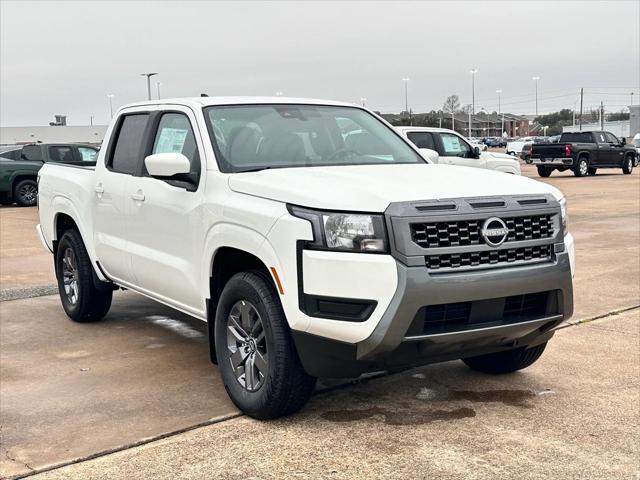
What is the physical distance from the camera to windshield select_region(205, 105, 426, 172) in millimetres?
5196

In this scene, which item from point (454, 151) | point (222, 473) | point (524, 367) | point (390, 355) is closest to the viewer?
point (222, 473)

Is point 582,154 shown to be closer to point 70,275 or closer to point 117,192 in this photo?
point 70,275

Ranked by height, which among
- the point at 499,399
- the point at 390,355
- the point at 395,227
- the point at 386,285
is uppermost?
the point at 395,227

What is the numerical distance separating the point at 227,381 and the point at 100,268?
7.58 ft

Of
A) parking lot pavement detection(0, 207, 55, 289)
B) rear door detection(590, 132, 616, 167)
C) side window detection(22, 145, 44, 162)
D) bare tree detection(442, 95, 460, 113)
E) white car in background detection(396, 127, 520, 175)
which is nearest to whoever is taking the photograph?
parking lot pavement detection(0, 207, 55, 289)

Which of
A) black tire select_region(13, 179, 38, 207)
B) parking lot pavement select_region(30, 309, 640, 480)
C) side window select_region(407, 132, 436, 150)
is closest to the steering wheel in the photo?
parking lot pavement select_region(30, 309, 640, 480)

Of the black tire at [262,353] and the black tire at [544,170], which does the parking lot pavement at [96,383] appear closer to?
the black tire at [262,353]

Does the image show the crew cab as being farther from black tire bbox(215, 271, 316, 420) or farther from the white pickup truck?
black tire bbox(215, 271, 316, 420)

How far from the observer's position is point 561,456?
4043mm

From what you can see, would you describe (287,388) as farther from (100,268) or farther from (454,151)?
(454,151)

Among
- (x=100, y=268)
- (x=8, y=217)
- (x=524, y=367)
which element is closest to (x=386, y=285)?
(x=524, y=367)

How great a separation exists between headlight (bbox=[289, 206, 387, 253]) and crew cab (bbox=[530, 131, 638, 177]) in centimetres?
2717

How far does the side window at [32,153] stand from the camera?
21.3 meters

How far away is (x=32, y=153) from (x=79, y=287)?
1643cm
